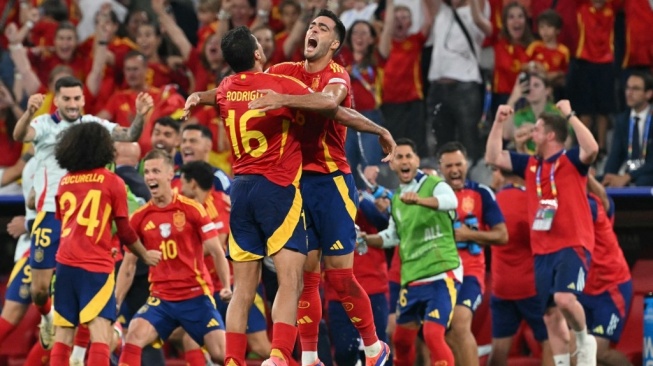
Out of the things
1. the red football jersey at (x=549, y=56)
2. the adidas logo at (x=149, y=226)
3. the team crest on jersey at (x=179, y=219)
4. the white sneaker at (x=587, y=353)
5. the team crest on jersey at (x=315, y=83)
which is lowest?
the white sneaker at (x=587, y=353)

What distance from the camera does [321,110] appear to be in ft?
31.7

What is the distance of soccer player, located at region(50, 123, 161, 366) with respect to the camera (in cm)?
1140

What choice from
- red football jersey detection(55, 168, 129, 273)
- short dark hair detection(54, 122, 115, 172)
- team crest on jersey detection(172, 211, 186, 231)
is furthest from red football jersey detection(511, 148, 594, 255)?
short dark hair detection(54, 122, 115, 172)

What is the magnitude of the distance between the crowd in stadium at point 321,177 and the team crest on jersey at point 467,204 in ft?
0.04

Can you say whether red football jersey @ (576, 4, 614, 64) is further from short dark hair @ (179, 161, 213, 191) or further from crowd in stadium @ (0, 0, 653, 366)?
short dark hair @ (179, 161, 213, 191)

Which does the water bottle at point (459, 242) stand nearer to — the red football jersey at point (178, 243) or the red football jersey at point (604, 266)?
the red football jersey at point (604, 266)

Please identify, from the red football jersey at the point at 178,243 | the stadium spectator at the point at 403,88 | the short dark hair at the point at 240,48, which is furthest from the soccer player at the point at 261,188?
the stadium spectator at the point at 403,88

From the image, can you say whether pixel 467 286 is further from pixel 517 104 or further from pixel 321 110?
pixel 321 110

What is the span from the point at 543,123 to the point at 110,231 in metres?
4.12

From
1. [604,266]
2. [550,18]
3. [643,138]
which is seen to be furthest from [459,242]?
[550,18]

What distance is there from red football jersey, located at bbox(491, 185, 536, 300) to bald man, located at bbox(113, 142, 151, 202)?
3.43 m

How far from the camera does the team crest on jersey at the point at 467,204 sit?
13.3 m

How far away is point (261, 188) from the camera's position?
32.4 feet

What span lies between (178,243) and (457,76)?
4810 mm
